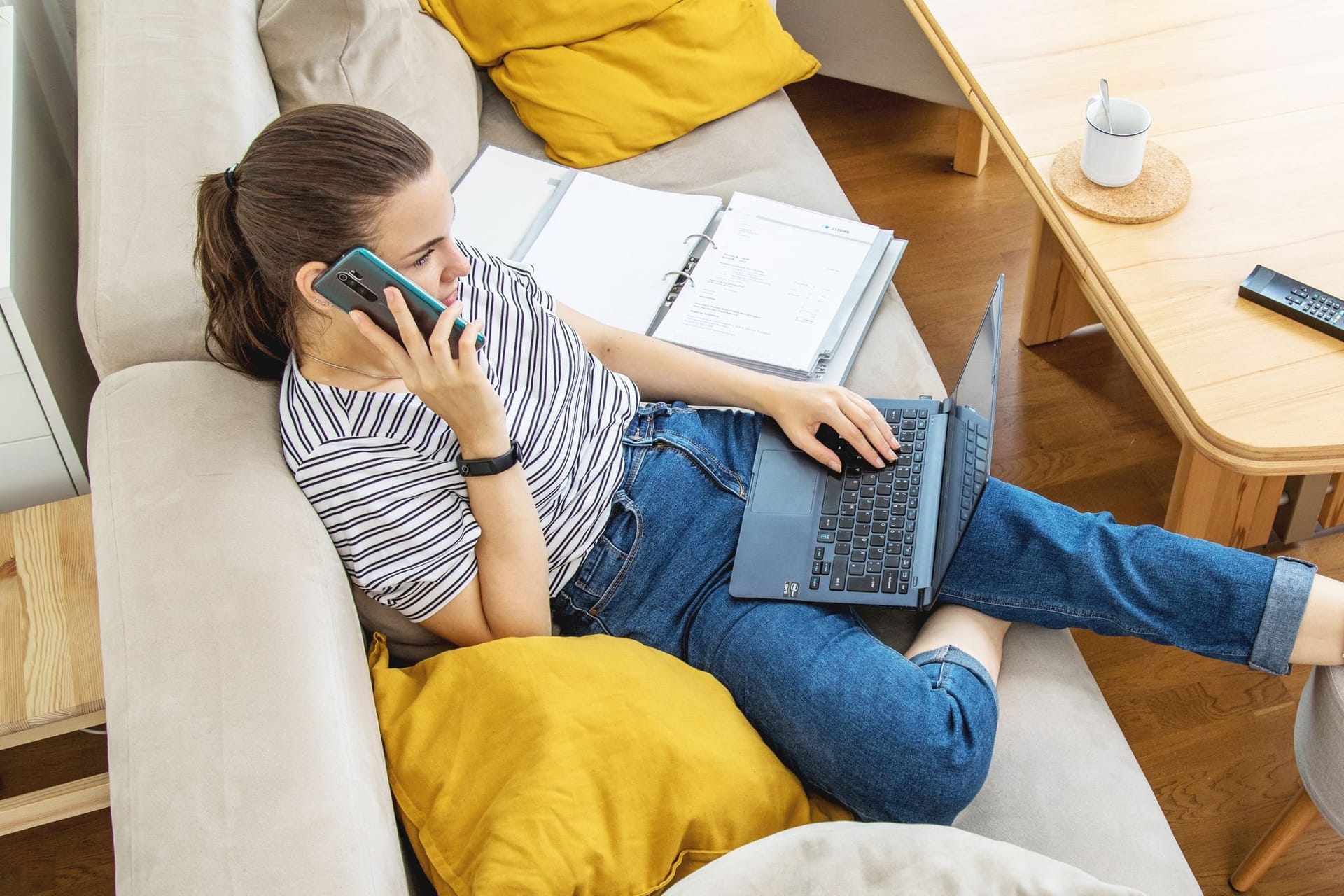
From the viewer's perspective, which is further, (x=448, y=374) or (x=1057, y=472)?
(x=1057, y=472)

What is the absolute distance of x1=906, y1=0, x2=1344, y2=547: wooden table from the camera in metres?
1.33

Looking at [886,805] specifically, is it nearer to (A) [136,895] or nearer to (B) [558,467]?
(B) [558,467]

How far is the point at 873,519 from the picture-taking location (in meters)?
1.35

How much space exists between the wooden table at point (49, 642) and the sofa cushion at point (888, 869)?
77cm

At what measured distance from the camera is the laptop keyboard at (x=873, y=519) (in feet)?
4.26

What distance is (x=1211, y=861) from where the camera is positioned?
157cm

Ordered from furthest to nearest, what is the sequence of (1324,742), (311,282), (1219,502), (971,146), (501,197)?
A: (971,146)
(501,197)
(1219,502)
(1324,742)
(311,282)

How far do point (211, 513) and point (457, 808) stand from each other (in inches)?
14.1

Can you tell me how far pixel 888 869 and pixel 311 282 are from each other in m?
0.74

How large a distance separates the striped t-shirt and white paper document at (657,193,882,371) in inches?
14.5

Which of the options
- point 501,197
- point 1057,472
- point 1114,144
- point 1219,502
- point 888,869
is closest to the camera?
point 888,869

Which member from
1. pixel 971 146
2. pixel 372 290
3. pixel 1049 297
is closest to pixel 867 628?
pixel 372 290

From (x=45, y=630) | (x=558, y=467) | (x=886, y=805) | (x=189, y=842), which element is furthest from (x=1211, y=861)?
(x=45, y=630)

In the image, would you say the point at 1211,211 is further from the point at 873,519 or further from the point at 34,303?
the point at 34,303
